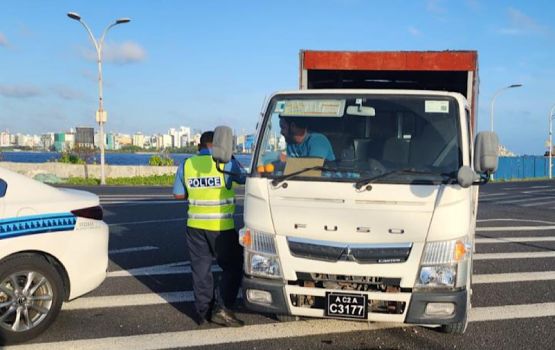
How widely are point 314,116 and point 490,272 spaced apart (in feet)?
13.8

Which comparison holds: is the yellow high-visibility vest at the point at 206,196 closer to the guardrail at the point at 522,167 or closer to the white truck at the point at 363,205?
the white truck at the point at 363,205

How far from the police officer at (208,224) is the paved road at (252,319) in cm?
20

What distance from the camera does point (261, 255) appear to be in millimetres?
4691

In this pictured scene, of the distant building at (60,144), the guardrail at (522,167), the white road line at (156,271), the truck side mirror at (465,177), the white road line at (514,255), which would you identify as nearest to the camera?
the truck side mirror at (465,177)

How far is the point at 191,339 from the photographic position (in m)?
5.05

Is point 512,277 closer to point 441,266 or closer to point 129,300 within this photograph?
point 441,266

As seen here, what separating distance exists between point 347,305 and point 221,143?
1.77m

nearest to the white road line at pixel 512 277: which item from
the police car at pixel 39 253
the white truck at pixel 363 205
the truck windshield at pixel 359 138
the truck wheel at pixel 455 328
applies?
the truck wheel at pixel 455 328

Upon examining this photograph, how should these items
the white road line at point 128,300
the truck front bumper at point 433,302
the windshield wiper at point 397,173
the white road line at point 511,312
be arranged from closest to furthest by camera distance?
the truck front bumper at point 433,302, the windshield wiper at point 397,173, the white road line at point 511,312, the white road line at point 128,300

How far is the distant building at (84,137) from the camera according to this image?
36.0 meters

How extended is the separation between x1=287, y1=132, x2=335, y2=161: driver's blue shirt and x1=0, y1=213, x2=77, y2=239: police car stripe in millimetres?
2118

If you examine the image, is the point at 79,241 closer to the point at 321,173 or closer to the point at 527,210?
the point at 321,173

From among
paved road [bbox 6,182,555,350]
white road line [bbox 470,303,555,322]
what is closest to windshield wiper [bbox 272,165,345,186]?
paved road [bbox 6,182,555,350]

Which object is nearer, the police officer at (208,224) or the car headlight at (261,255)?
the car headlight at (261,255)
